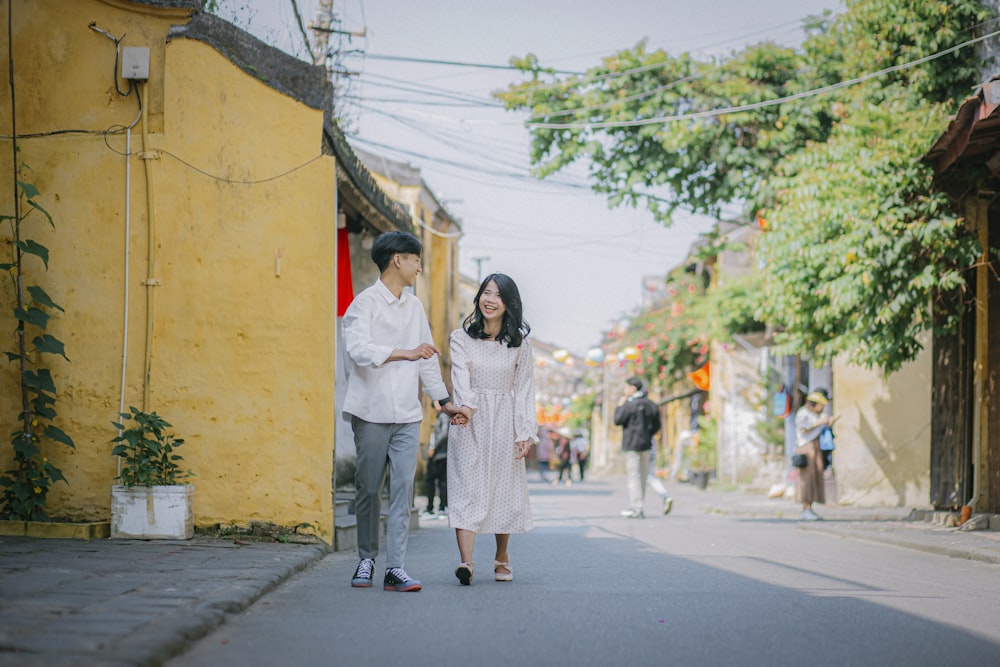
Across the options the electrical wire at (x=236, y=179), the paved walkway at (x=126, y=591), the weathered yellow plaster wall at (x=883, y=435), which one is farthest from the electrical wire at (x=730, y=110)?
the electrical wire at (x=236, y=179)

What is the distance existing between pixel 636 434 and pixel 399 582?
9957mm

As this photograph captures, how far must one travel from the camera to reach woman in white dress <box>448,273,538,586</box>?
23.6 ft

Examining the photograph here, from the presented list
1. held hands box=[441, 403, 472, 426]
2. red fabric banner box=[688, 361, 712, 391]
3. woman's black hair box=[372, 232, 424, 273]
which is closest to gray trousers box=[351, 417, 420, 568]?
held hands box=[441, 403, 472, 426]

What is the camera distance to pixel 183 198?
898cm

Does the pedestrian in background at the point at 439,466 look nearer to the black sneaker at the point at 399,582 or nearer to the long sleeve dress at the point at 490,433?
the long sleeve dress at the point at 490,433

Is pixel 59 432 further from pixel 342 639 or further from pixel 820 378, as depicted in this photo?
pixel 820 378

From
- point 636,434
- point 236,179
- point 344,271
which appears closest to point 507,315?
point 236,179

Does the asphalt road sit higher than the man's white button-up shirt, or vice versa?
the man's white button-up shirt

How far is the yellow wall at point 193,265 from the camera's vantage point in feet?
28.9

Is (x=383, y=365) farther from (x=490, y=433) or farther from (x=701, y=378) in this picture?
(x=701, y=378)

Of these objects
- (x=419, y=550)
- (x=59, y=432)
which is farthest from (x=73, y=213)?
(x=419, y=550)

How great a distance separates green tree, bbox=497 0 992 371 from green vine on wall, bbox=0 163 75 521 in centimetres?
865

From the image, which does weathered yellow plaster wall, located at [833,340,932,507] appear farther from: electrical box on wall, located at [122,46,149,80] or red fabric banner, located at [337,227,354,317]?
electrical box on wall, located at [122,46,149,80]

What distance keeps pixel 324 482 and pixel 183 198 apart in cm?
235
